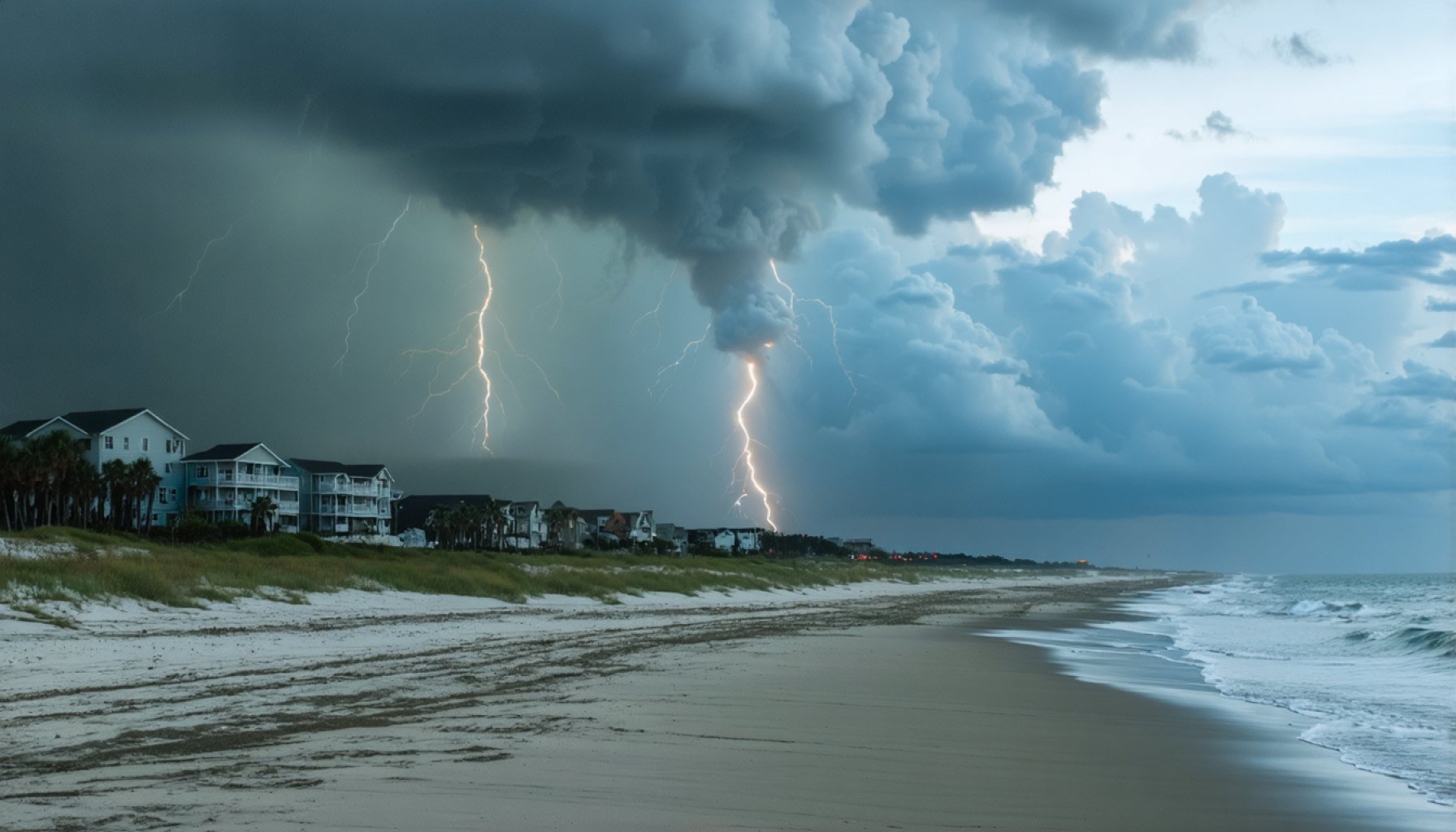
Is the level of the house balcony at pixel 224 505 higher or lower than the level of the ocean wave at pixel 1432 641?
higher

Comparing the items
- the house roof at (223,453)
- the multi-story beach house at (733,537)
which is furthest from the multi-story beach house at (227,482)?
the multi-story beach house at (733,537)

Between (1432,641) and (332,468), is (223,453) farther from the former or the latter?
(1432,641)

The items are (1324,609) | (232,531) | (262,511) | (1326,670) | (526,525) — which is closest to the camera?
(1326,670)

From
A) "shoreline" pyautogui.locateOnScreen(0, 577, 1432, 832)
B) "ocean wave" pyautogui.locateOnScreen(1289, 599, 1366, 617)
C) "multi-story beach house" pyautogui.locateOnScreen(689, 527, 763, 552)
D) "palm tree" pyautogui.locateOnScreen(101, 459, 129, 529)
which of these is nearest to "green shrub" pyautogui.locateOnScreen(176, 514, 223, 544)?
"palm tree" pyautogui.locateOnScreen(101, 459, 129, 529)

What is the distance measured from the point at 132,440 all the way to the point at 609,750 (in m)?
83.2

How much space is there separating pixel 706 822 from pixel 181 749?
4.88 m

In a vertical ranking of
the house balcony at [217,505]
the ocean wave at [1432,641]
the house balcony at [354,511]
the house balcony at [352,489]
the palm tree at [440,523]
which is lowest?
the ocean wave at [1432,641]

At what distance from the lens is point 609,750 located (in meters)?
10.0

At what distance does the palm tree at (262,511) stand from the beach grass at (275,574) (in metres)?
24.6

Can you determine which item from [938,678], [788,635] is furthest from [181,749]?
[788,635]

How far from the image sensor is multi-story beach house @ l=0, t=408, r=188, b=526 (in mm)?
78562

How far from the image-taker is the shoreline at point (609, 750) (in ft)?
24.8

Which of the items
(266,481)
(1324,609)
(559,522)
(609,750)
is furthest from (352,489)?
(609,750)

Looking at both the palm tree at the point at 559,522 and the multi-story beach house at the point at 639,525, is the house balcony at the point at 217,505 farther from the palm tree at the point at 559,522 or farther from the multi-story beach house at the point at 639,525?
the multi-story beach house at the point at 639,525
